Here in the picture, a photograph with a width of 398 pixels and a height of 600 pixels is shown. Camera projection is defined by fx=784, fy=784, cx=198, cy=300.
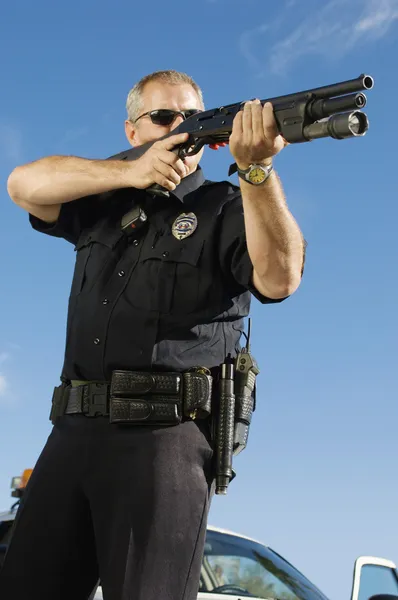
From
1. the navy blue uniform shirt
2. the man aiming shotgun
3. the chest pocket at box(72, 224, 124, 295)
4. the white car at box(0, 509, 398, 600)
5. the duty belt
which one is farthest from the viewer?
the white car at box(0, 509, 398, 600)

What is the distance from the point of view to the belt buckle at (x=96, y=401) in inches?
112

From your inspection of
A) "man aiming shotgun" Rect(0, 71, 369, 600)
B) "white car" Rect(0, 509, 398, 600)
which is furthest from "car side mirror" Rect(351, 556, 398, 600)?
"man aiming shotgun" Rect(0, 71, 369, 600)

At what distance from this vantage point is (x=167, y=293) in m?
2.93

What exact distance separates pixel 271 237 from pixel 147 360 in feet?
2.10

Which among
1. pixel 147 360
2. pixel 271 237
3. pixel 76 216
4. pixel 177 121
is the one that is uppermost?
pixel 177 121

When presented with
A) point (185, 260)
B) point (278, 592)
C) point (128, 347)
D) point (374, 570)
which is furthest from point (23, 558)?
point (374, 570)

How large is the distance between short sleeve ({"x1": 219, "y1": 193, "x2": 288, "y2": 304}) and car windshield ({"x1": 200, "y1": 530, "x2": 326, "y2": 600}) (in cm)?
279

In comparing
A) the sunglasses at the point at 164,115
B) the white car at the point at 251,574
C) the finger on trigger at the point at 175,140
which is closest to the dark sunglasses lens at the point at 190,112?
the sunglasses at the point at 164,115

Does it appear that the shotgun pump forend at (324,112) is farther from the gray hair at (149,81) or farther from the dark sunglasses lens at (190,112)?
the gray hair at (149,81)

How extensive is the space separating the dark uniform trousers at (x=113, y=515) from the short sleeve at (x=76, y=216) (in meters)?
0.90

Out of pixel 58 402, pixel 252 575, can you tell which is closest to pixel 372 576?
pixel 252 575

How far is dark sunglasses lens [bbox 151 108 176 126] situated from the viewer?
3420 millimetres

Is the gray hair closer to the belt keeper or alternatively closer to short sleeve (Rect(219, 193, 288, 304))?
short sleeve (Rect(219, 193, 288, 304))

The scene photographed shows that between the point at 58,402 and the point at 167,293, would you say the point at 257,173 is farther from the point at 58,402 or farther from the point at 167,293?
the point at 58,402
